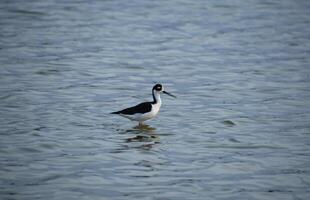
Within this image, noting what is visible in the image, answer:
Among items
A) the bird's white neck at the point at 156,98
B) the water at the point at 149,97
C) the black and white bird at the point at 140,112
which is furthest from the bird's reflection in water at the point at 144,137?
the bird's white neck at the point at 156,98

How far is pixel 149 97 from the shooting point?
2086cm

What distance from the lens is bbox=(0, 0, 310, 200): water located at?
13.6 m

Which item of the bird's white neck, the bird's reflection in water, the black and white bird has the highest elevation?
the bird's white neck

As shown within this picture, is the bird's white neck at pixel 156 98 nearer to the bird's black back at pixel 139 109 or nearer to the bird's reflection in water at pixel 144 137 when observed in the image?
the bird's black back at pixel 139 109

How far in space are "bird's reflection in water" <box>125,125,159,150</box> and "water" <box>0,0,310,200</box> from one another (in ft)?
0.24

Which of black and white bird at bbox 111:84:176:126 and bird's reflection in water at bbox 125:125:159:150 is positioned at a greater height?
black and white bird at bbox 111:84:176:126

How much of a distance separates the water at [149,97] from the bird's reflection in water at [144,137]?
7cm

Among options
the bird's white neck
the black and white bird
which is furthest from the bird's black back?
the bird's white neck

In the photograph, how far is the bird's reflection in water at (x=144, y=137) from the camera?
1622 cm

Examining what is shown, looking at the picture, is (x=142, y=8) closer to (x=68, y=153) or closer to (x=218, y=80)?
(x=218, y=80)

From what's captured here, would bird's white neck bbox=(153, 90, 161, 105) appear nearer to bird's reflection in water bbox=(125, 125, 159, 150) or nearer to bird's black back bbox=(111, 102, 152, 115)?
bird's black back bbox=(111, 102, 152, 115)

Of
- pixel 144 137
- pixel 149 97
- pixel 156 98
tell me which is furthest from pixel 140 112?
pixel 149 97

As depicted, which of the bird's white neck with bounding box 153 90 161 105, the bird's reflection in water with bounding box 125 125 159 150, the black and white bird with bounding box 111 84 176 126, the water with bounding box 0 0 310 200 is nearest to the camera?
the water with bounding box 0 0 310 200

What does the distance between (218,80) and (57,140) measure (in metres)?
7.95
